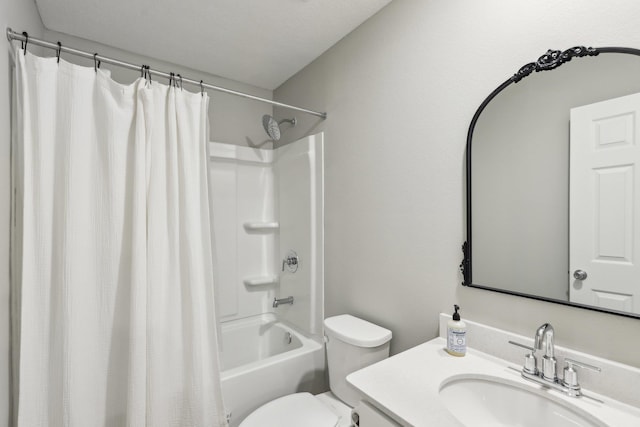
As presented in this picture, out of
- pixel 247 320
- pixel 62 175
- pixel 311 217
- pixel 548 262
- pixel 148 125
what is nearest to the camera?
pixel 548 262

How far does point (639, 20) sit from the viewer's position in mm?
817

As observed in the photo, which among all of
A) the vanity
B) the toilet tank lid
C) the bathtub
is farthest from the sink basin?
the bathtub

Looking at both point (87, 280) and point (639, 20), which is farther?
point (87, 280)

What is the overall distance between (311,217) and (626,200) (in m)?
1.51

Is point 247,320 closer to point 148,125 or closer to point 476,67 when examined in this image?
point 148,125

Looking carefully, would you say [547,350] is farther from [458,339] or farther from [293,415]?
[293,415]

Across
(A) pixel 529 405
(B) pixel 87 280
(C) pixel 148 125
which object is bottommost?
(A) pixel 529 405

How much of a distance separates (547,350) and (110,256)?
5.30 feet

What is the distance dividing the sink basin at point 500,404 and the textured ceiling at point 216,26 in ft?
5.76

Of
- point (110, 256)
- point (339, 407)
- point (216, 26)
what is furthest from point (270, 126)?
point (339, 407)

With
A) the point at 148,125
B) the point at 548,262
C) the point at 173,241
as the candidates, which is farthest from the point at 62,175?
the point at 548,262

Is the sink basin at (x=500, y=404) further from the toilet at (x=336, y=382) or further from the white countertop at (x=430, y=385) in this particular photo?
the toilet at (x=336, y=382)

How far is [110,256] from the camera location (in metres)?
1.21

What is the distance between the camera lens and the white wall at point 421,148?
0.94 meters
